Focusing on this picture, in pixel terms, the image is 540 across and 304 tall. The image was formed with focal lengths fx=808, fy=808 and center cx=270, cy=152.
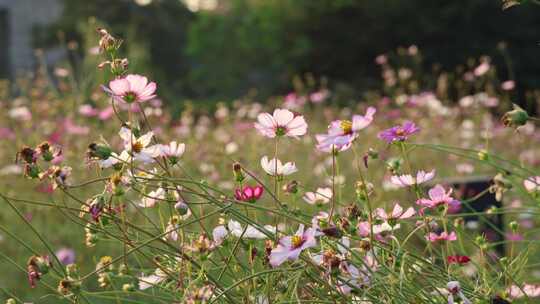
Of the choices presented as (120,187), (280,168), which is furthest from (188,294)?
(280,168)

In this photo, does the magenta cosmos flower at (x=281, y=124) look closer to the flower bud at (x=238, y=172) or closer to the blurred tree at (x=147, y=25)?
the flower bud at (x=238, y=172)

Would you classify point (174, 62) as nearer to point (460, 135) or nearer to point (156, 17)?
point (156, 17)

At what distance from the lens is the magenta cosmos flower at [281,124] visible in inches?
47.4

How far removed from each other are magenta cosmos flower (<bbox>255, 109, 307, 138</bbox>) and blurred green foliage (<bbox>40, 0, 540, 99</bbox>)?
11.3 metres

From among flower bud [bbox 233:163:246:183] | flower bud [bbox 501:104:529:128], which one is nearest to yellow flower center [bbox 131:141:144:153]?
flower bud [bbox 233:163:246:183]

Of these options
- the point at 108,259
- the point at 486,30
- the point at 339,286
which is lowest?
A: the point at 339,286

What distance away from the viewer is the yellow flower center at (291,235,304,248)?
99cm

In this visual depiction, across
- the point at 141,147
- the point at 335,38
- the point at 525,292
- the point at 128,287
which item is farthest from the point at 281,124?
the point at 335,38

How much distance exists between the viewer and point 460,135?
18.6 ft

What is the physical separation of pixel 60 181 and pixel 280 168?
0.37 metres

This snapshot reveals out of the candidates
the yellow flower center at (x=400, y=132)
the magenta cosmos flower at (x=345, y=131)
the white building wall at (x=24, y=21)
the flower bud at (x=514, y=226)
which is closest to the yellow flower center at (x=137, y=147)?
the magenta cosmos flower at (x=345, y=131)

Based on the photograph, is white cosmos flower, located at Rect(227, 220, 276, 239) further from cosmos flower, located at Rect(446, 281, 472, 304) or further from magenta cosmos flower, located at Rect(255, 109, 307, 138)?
cosmos flower, located at Rect(446, 281, 472, 304)

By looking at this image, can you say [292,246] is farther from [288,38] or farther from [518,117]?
[288,38]

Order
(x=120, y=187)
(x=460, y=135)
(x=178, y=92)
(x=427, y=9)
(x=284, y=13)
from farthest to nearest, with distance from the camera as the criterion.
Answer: (x=178, y=92)
(x=284, y=13)
(x=427, y=9)
(x=460, y=135)
(x=120, y=187)
